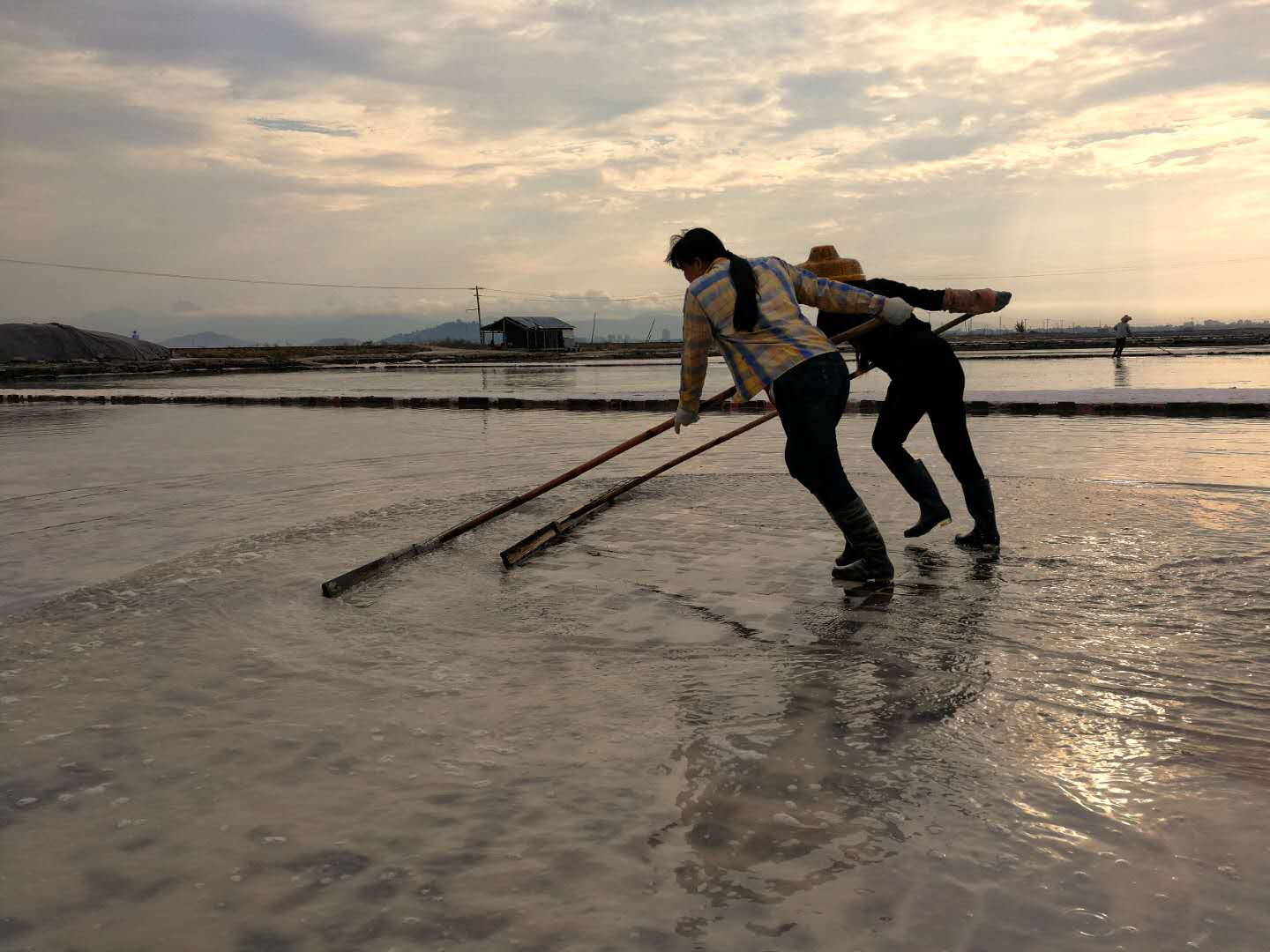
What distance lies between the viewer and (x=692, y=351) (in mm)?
4379

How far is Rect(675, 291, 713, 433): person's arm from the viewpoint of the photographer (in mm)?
4289

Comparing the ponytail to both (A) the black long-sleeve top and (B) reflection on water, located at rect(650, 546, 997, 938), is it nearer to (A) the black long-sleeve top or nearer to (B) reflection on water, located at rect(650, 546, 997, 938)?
(A) the black long-sleeve top

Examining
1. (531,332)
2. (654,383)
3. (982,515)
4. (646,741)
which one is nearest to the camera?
(646,741)

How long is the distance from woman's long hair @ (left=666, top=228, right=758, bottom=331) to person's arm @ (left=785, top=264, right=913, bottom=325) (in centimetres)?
30

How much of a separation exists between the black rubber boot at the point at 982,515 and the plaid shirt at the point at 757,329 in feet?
4.12

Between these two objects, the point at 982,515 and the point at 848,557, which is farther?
the point at 982,515

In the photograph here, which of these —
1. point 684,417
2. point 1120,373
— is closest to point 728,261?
point 684,417

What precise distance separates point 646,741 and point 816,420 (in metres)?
2.00

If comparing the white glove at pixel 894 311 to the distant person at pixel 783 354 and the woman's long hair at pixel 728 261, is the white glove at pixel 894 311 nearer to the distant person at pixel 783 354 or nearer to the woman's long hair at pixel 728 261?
the distant person at pixel 783 354

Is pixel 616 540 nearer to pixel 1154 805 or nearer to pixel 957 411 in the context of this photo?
pixel 957 411

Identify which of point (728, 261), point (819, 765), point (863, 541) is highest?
point (728, 261)

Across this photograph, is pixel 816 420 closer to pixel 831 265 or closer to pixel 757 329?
pixel 757 329

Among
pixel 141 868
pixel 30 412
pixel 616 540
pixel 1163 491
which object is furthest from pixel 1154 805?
pixel 30 412

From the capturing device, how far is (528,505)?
268 inches
